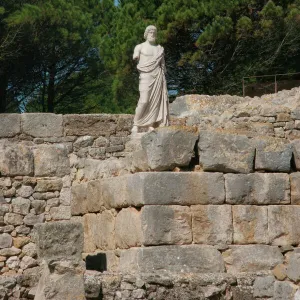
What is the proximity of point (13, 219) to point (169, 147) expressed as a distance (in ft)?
10.7

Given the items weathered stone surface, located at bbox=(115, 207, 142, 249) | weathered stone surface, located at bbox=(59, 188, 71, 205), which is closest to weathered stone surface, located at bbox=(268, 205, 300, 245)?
weathered stone surface, located at bbox=(115, 207, 142, 249)

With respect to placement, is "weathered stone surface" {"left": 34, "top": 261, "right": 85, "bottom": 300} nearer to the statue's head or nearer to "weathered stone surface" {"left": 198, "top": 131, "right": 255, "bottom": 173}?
"weathered stone surface" {"left": 198, "top": 131, "right": 255, "bottom": 173}

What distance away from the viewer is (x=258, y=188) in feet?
33.3

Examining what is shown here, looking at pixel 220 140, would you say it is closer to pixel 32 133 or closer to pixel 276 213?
pixel 276 213

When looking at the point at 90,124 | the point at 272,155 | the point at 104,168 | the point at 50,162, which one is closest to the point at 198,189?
the point at 272,155

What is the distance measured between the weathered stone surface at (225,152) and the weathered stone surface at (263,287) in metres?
1.10

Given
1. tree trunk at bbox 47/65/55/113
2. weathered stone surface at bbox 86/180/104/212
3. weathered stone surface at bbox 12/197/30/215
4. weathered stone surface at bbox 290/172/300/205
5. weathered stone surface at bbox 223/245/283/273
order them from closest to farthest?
weathered stone surface at bbox 223/245/283/273
weathered stone surface at bbox 290/172/300/205
weathered stone surface at bbox 86/180/104/212
weathered stone surface at bbox 12/197/30/215
tree trunk at bbox 47/65/55/113

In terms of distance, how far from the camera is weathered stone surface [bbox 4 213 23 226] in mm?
12430

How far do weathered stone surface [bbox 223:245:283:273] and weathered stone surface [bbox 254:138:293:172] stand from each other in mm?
799

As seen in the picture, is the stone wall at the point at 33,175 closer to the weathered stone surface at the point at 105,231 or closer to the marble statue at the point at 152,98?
the weathered stone surface at the point at 105,231

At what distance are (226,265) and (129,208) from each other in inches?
42.5

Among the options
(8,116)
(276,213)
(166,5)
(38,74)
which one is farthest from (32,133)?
(38,74)

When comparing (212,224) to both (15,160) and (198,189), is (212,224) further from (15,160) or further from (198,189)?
(15,160)

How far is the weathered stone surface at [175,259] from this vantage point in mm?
9633
